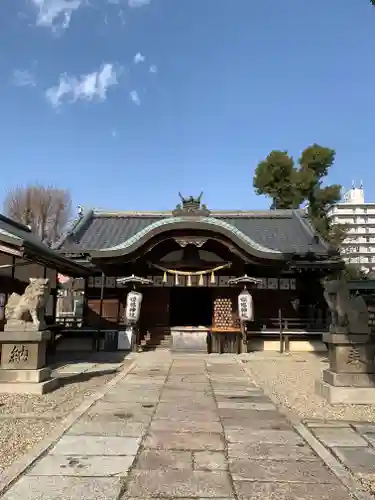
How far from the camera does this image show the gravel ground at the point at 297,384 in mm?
7227

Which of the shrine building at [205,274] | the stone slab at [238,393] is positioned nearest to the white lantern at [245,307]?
the shrine building at [205,274]

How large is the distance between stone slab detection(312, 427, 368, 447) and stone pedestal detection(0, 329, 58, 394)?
5.56 meters

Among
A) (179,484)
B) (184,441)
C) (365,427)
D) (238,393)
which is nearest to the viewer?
(179,484)

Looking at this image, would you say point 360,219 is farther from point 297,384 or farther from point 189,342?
point 297,384

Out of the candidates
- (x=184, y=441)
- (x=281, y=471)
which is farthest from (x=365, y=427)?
(x=184, y=441)

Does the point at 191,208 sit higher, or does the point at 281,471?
the point at 191,208

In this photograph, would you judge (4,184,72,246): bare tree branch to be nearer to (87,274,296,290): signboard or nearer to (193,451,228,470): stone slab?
(87,274,296,290): signboard

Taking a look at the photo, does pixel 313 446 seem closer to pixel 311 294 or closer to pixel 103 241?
pixel 311 294

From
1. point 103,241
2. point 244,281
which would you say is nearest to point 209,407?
point 244,281

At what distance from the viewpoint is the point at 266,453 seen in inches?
198

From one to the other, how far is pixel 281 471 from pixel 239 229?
19.6 m

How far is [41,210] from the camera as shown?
31359 mm

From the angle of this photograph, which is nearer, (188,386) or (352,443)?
(352,443)

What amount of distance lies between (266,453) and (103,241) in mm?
18124
